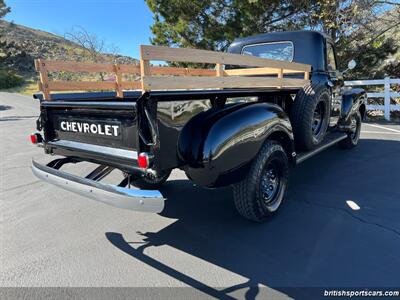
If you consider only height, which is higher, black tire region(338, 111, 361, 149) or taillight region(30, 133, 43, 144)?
taillight region(30, 133, 43, 144)

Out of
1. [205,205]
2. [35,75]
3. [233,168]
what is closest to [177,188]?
[205,205]

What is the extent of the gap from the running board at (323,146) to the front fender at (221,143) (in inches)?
38.6

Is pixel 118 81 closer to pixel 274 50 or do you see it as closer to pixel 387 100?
pixel 274 50

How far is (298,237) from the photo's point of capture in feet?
8.90

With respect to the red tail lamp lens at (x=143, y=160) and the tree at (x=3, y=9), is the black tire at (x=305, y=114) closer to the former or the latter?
the red tail lamp lens at (x=143, y=160)

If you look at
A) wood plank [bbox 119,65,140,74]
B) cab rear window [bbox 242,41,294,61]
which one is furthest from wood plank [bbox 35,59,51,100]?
cab rear window [bbox 242,41,294,61]

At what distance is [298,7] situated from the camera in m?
11.4

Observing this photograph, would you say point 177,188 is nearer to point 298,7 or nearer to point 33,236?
point 33,236

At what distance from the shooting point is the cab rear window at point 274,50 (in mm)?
4520

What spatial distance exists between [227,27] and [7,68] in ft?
101

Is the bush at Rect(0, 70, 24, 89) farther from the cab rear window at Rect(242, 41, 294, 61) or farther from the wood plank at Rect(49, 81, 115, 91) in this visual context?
the cab rear window at Rect(242, 41, 294, 61)

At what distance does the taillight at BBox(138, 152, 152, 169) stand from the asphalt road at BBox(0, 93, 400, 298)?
0.88 metres

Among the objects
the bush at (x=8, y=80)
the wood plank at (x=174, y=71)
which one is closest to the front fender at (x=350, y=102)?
the wood plank at (x=174, y=71)

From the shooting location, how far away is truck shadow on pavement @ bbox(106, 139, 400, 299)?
7.23 feet
